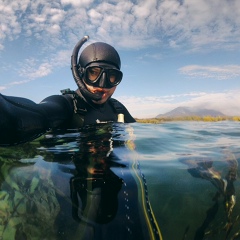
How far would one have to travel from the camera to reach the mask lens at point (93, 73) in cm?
401

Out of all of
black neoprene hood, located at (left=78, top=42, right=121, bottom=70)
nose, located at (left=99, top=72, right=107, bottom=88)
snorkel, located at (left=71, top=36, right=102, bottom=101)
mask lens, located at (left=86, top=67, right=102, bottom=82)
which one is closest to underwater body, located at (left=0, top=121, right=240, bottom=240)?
snorkel, located at (left=71, top=36, right=102, bottom=101)

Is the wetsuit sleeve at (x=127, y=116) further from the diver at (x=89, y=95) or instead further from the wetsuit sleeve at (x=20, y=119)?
the wetsuit sleeve at (x=20, y=119)

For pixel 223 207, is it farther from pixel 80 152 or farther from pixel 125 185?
pixel 80 152

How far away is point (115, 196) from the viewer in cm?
176

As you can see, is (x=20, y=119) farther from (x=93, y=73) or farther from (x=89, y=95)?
(x=93, y=73)

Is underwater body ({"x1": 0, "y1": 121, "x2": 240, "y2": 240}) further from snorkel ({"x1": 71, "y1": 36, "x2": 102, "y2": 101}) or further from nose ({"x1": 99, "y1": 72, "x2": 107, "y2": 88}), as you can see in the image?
nose ({"x1": 99, "y1": 72, "x2": 107, "y2": 88})

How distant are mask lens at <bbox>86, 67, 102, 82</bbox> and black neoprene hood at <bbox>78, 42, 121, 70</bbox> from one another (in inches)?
5.7

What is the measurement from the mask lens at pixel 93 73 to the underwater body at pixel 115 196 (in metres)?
1.76

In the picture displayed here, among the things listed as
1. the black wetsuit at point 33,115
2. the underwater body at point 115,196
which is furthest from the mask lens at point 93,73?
the underwater body at point 115,196

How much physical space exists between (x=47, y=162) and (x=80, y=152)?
0.41 m

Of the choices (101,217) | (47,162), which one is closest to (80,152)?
(47,162)

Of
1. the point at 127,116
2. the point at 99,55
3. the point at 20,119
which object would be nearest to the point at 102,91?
the point at 99,55

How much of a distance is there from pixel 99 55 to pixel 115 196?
2899 millimetres

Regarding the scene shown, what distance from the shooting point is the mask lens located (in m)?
4.01
